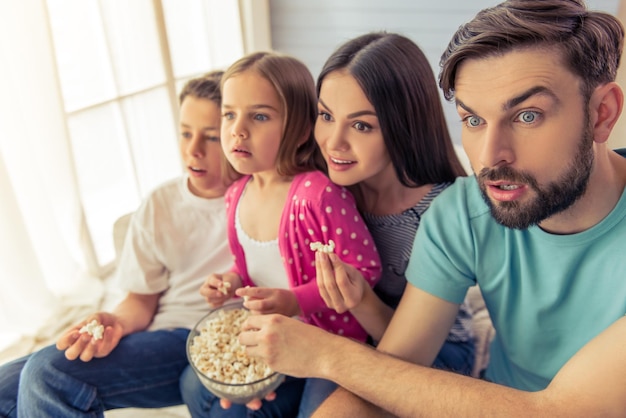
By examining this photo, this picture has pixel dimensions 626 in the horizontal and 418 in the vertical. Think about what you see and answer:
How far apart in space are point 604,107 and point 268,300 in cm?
70

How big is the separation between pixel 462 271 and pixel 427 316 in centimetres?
11

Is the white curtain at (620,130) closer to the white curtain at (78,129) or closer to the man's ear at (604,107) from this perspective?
the man's ear at (604,107)

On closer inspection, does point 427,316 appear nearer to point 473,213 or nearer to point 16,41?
point 473,213

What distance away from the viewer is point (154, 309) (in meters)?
1.45

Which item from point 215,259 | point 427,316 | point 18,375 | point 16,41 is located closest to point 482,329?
point 427,316

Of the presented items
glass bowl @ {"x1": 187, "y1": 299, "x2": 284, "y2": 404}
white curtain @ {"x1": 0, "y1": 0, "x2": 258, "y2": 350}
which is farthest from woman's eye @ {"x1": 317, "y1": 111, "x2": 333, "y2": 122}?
white curtain @ {"x1": 0, "y1": 0, "x2": 258, "y2": 350}

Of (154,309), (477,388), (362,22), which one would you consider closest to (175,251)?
(154,309)

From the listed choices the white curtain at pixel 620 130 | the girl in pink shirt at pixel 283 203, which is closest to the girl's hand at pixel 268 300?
the girl in pink shirt at pixel 283 203

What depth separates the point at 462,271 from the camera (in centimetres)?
106

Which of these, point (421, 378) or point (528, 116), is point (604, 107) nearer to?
point (528, 116)

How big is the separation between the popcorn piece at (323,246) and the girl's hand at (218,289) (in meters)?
0.25

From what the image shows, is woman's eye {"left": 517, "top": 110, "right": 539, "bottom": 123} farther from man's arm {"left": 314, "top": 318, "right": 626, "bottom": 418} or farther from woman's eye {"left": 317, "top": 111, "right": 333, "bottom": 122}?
woman's eye {"left": 317, "top": 111, "right": 333, "bottom": 122}

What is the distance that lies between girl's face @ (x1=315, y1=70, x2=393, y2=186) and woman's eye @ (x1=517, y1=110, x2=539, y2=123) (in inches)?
13.7

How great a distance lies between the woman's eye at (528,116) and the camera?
841mm
